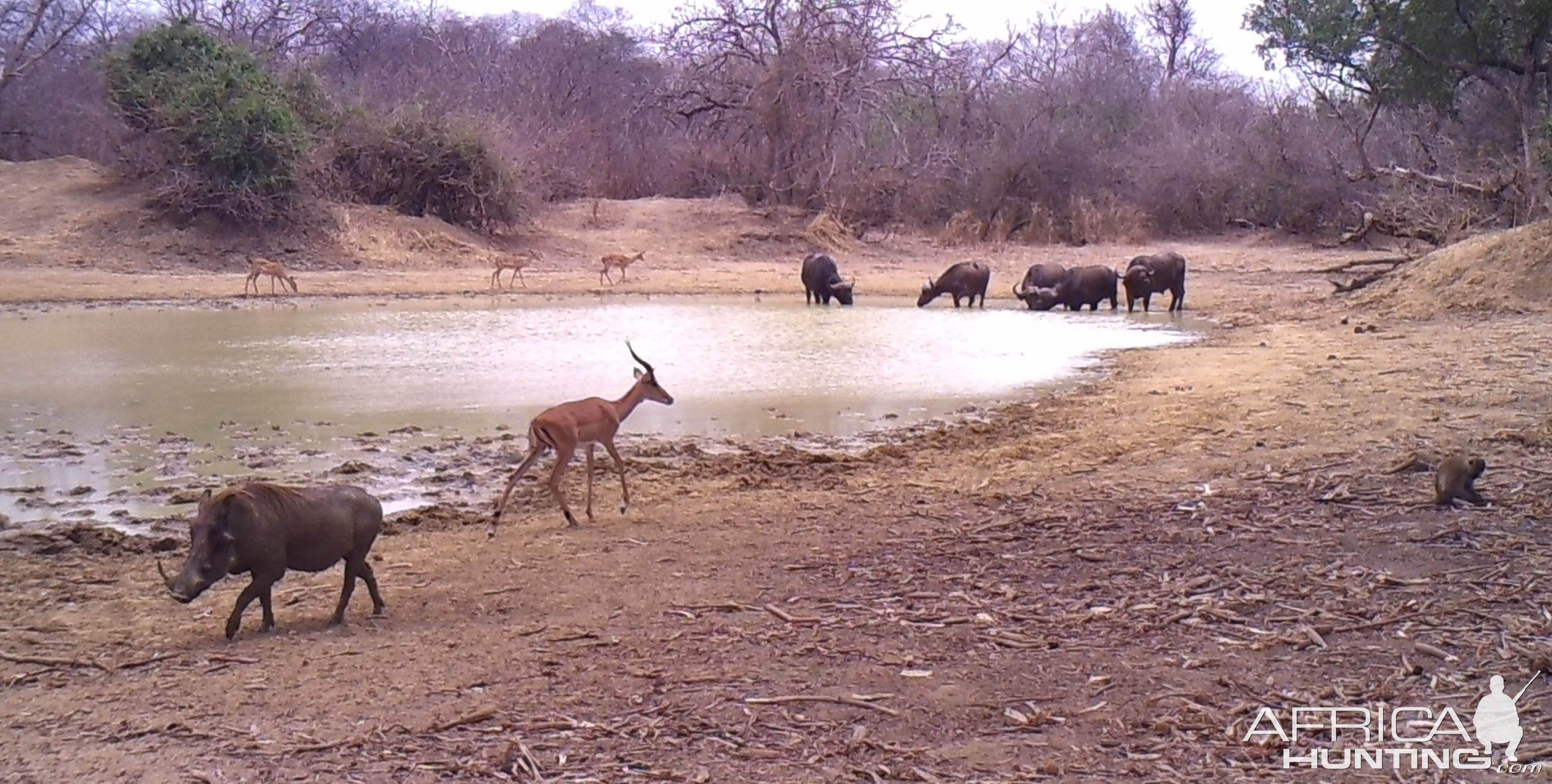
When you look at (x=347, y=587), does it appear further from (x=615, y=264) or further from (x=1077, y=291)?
(x=615, y=264)

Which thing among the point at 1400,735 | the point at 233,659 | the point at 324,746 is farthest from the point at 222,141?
the point at 1400,735

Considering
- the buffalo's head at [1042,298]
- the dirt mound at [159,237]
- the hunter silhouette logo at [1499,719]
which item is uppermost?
the dirt mound at [159,237]

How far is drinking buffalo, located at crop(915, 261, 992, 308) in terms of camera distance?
2306 cm

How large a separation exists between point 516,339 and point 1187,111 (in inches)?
1079

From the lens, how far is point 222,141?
26297 millimetres

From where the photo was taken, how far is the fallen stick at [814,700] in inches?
166

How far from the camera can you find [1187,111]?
38125 mm

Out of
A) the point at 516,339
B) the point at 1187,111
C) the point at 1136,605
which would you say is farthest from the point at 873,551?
the point at 1187,111

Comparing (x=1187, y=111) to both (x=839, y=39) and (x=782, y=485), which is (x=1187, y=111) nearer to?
(x=839, y=39)

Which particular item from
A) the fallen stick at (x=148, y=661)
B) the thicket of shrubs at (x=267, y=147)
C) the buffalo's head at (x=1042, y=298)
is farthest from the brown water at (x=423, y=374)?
the thicket of shrubs at (x=267, y=147)

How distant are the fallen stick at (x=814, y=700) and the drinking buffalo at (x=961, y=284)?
62.1ft

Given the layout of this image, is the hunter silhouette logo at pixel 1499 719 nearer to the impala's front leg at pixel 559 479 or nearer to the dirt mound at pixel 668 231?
the impala's front leg at pixel 559 479

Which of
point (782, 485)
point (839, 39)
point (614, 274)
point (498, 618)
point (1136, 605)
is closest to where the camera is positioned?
point (1136, 605)

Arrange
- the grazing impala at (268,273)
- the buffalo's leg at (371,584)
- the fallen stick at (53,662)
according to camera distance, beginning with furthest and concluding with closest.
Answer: the grazing impala at (268,273) → the buffalo's leg at (371,584) → the fallen stick at (53,662)
